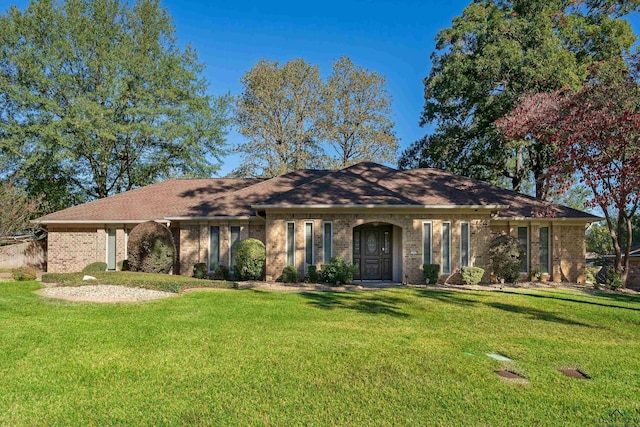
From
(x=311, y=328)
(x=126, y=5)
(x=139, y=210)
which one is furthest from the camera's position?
(x=126, y=5)

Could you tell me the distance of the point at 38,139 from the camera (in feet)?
81.4

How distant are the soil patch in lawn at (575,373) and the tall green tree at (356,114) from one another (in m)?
28.0

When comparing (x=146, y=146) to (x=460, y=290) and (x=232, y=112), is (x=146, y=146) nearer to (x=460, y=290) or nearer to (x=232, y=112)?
(x=232, y=112)

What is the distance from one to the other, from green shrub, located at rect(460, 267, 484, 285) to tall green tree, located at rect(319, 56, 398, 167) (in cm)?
1878

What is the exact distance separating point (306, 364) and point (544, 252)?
15416 millimetres

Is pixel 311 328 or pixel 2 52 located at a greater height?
pixel 2 52

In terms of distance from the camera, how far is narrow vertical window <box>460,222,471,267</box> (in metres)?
15.7

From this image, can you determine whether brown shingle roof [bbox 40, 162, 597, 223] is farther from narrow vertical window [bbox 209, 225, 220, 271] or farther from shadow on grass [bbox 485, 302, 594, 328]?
shadow on grass [bbox 485, 302, 594, 328]

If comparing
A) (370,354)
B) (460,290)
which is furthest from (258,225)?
(370,354)

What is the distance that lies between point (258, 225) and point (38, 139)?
696 inches

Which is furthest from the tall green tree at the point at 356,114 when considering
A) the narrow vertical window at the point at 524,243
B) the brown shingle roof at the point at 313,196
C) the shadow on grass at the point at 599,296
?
the shadow on grass at the point at 599,296

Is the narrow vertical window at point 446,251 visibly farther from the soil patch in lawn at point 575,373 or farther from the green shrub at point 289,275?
the soil patch in lawn at point 575,373

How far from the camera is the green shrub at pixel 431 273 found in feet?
49.5

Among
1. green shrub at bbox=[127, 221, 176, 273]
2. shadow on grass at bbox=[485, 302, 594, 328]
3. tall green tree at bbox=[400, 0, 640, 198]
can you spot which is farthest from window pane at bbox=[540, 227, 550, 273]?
green shrub at bbox=[127, 221, 176, 273]
